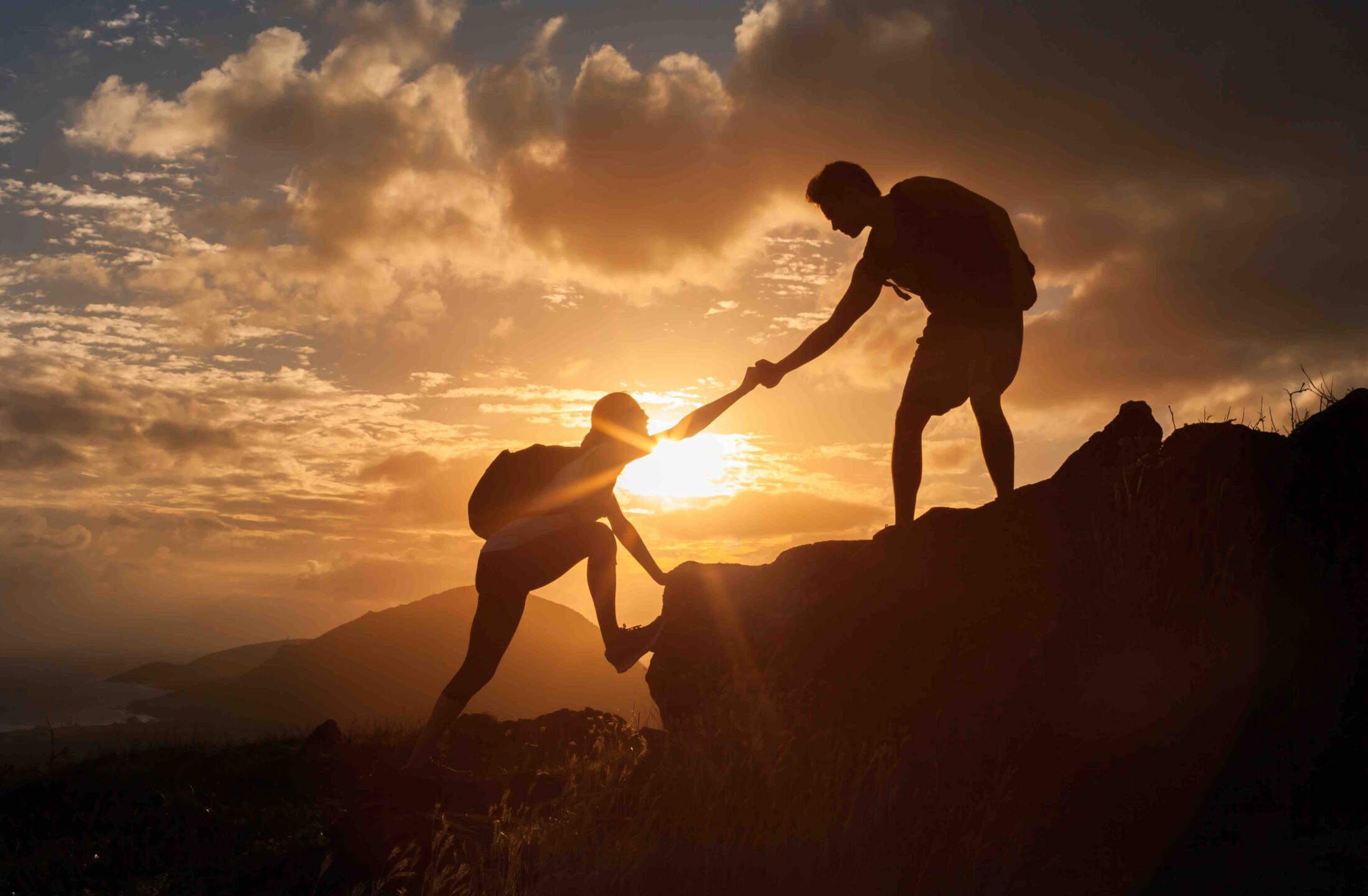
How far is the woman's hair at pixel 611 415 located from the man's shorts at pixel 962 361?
1800 mm

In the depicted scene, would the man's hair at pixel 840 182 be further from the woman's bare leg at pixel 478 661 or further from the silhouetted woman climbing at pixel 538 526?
the woman's bare leg at pixel 478 661

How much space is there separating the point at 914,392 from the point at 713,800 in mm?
2876

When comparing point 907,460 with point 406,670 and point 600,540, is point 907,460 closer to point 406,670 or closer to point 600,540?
point 600,540

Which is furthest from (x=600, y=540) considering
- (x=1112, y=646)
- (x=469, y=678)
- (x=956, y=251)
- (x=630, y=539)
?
(x=1112, y=646)

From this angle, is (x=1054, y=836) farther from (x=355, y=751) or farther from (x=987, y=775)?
(x=355, y=751)

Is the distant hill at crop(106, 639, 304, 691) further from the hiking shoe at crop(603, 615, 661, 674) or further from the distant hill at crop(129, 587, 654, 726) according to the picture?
the hiking shoe at crop(603, 615, 661, 674)

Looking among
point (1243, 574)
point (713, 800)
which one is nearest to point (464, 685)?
point (713, 800)

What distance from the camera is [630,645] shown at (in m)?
6.11

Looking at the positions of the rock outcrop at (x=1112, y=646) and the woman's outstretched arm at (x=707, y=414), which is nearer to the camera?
the rock outcrop at (x=1112, y=646)

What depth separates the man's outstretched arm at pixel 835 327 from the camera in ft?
19.0

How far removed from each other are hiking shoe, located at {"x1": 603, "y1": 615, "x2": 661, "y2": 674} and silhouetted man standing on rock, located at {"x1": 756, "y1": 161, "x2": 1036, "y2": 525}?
84.2 inches

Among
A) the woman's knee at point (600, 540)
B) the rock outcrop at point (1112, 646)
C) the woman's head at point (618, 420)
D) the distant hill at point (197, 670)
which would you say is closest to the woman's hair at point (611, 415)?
the woman's head at point (618, 420)

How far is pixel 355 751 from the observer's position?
8.11 m

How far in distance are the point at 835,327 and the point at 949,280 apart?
2.78 feet
